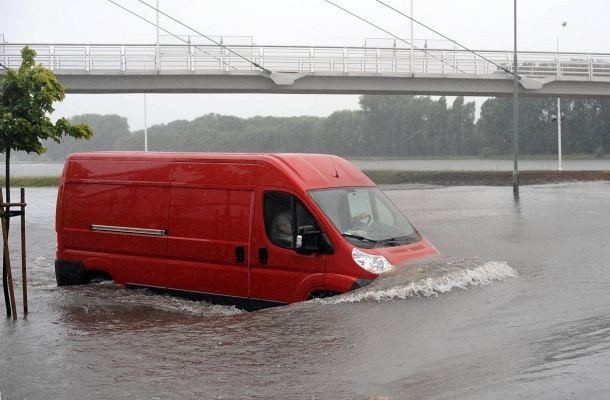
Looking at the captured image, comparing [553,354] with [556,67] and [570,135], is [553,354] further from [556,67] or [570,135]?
[570,135]

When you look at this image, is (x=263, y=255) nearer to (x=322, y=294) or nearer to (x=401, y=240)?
(x=322, y=294)

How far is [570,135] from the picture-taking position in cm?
7938

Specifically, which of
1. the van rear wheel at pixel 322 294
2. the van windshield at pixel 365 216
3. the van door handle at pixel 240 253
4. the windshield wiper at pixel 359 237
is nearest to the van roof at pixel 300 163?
the van windshield at pixel 365 216

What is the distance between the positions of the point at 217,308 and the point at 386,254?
2.20 meters

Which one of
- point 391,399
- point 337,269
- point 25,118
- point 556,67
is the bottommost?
point 391,399

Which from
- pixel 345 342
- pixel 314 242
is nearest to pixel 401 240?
pixel 314 242

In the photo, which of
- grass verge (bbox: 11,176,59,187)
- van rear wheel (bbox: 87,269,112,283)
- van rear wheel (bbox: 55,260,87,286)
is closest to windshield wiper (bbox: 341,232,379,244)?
van rear wheel (bbox: 87,269,112,283)

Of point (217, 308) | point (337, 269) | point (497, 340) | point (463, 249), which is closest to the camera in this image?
point (497, 340)

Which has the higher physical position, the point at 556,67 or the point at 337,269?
the point at 556,67

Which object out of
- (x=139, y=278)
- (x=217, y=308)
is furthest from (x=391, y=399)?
(x=139, y=278)

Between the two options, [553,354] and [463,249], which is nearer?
[553,354]

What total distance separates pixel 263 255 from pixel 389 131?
53153mm

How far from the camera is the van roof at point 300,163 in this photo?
9867 mm

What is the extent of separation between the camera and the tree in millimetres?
10492
